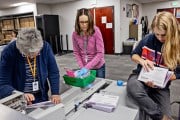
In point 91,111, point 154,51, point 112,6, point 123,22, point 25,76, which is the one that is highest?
point 112,6

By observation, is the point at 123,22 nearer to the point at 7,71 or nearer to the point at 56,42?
the point at 56,42

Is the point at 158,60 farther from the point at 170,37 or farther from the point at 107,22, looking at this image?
the point at 107,22

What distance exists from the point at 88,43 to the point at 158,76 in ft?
2.97

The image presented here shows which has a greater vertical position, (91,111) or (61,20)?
(61,20)

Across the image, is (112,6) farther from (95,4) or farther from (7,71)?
(7,71)

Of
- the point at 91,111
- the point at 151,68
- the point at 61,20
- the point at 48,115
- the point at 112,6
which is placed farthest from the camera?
the point at 61,20

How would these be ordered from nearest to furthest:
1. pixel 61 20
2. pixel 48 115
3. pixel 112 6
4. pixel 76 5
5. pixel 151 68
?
pixel 48 115 → pixel 151 68 → pixel 112 6 → pixel 76 5 → pixel 61 20

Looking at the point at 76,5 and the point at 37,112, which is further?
the point at 76,5

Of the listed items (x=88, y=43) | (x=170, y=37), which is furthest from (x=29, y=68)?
(x=170, y=37)

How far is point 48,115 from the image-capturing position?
37.6 inches

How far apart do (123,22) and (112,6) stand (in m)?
0.79

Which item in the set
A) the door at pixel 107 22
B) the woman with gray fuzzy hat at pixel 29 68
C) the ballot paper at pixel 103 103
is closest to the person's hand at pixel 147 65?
the ballot paper at pixel 103 103

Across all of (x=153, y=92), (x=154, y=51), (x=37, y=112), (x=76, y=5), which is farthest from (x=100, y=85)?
(x=76, y=5)

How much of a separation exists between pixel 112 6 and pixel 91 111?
5887 mm
